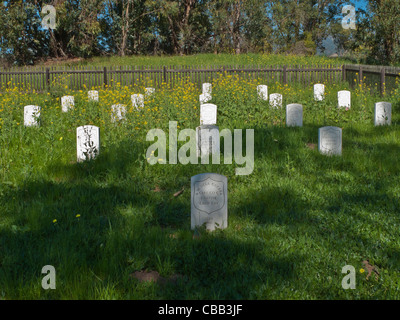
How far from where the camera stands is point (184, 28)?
37.7 meters

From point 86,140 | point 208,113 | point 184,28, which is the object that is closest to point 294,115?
point 208,113

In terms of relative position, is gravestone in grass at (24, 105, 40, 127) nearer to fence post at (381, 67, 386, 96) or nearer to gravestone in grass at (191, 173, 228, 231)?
gravestone in grass at (191, 173, 228, 231)

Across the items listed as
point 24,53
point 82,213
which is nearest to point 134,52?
point 24,53

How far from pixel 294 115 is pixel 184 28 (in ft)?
98.1

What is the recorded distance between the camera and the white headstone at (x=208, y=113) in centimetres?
989

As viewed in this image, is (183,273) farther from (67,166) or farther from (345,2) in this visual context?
(345,2)

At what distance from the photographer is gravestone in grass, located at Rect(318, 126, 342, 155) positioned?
25.6 ft

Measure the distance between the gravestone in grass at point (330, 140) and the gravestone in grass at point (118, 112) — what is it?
13.9 feet

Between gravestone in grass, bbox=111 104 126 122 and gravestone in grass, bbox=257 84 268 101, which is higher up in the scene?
gravestone in grass, bbox=257 84 268 101

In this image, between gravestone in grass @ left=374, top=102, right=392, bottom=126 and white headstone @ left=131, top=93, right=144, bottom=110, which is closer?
gravestone in grass @ left=374, top=102, right=392, bottom=126

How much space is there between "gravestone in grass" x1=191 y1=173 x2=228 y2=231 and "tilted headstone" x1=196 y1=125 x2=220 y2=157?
Result: 2631 mm

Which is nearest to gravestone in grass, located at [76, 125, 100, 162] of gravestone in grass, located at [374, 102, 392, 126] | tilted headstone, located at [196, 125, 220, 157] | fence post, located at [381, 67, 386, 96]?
tilted headstone, located at [196, 125, 220, 157]

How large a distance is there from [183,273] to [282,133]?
17.8 ft

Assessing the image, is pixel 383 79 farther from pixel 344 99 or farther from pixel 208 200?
pixel 208 200
